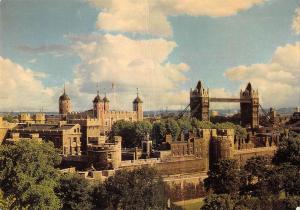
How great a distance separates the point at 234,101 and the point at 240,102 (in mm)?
1341

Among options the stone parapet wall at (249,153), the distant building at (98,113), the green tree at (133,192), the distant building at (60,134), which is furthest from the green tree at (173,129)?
the green tree at (133,192)

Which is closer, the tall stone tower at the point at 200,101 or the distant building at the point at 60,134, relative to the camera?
the distant building at the point at 60,134

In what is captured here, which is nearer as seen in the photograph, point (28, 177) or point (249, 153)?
point (28, 177)

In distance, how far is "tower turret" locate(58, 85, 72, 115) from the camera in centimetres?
8612

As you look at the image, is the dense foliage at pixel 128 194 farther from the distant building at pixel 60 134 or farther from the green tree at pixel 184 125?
the green tree at pixel 184 125

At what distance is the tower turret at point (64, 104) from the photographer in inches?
3391

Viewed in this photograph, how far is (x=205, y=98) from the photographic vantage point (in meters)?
89.9

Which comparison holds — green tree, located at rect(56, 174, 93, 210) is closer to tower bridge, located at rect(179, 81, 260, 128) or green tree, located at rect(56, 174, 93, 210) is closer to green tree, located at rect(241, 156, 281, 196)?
green tree, located at rect(241, 156, 281, 196)

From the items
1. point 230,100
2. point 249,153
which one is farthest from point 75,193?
point 230,100

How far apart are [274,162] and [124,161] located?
52.3ft

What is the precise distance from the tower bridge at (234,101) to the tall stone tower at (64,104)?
16.4m

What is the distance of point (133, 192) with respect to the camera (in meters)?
40.0

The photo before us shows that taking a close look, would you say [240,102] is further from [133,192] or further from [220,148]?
[133,192]

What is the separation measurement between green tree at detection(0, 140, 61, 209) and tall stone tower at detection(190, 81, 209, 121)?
163ft
